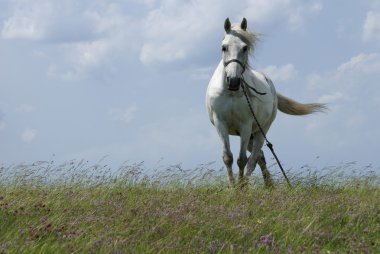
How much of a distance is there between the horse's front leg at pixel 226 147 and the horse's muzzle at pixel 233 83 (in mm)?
799

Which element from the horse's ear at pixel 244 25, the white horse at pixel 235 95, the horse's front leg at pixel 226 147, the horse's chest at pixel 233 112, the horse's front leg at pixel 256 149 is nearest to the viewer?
the white horse at pixel 235 95

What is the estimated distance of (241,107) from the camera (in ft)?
31.6

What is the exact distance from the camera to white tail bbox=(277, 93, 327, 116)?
42.2 feet

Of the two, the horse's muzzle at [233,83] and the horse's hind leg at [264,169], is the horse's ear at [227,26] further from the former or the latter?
the horse's hind leg at [264,169]

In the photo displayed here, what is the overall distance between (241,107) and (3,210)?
14.5 feet

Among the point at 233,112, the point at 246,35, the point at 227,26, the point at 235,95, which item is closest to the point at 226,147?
the point at 233,112

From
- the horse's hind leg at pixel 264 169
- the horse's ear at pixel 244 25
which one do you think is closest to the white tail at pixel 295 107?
Answer: the horse's hind leg at pixel 264 169

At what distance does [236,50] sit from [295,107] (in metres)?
4.01

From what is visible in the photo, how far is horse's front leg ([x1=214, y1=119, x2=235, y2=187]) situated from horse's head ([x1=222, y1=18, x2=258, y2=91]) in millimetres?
820

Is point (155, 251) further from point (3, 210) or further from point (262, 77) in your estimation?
point (262, 77)

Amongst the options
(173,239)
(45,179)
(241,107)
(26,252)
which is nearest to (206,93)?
(241,107)

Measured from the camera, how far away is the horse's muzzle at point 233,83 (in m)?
9.03

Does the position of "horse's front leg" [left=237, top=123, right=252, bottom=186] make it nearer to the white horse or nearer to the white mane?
the white horse

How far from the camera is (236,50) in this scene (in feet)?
30.6
